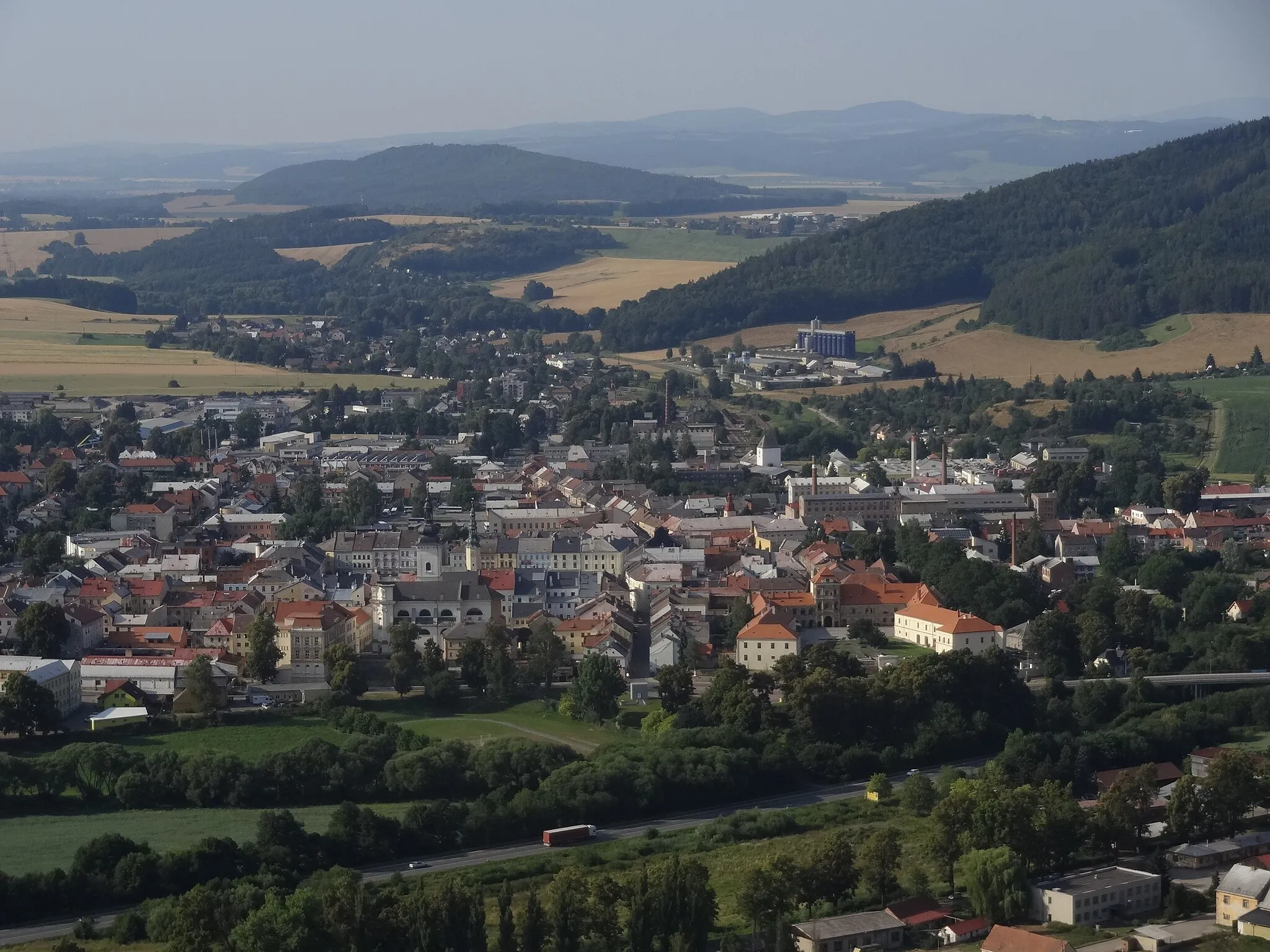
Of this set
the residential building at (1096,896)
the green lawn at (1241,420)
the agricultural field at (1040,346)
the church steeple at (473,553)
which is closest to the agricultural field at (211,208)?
the agricultural field at (1040,346)

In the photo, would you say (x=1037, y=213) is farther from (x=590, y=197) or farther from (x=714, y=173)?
(x=714, y=173)

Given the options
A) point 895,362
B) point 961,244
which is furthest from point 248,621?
point 961,244

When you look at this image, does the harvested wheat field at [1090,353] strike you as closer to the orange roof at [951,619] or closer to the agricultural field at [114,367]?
the agricultural field at [114,367]

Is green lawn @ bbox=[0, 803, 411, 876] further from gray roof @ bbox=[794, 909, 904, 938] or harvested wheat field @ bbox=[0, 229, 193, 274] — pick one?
harvested wheat field @ bbox=[0, 229, 193, 274]

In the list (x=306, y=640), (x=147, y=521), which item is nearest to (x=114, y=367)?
(x=147, y=521)

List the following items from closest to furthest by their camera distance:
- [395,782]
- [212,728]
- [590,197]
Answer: [395,782], [212,728], [590,197]
